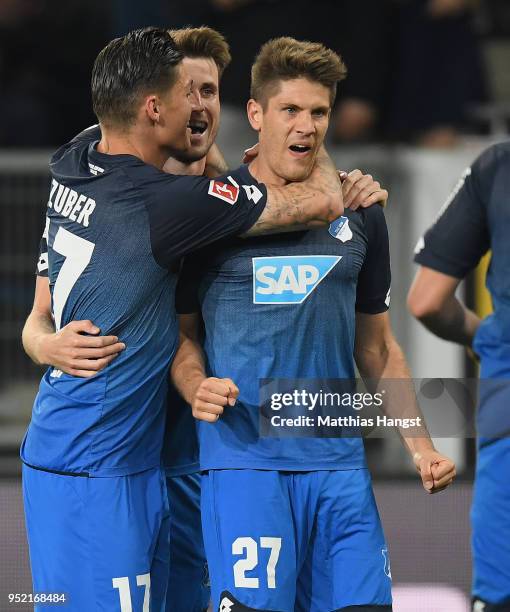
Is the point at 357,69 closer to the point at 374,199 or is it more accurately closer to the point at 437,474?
the point at 374,199

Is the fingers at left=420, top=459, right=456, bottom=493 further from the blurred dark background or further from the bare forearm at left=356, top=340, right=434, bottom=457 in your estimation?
the blurred dark background

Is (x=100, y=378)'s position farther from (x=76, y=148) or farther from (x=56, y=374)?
(x=76, y=148)

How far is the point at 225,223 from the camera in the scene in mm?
3902

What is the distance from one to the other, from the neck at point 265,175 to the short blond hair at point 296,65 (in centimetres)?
18

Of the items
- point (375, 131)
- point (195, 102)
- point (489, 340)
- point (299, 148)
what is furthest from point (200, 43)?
point (375, 131)

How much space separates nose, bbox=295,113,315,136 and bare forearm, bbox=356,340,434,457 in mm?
793

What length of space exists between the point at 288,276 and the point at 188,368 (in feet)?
1.43

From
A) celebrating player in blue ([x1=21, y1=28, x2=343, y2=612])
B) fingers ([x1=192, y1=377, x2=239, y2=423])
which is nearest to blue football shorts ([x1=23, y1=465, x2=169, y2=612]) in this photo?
celebrating player in blue ([x1=21, y1=28, x2=343, y2=612])

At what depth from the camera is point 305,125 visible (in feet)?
13.1

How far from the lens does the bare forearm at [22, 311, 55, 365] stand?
415cm

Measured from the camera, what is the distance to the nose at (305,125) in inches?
157

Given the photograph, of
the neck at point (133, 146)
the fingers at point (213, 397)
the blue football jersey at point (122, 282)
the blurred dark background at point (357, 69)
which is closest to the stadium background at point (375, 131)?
the blurred dark background at point (357, 69)

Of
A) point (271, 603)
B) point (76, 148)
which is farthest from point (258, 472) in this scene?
point (76, 148)

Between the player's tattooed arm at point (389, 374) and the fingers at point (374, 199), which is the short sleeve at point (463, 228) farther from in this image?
the player's tattooed arm at point (389, 374)
